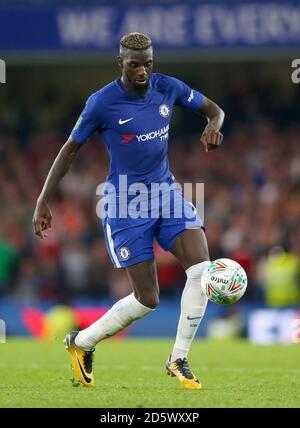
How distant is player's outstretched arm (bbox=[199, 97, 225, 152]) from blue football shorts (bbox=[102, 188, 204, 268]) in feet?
1.61

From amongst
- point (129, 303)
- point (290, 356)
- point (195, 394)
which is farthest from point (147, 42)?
point (290, 356)

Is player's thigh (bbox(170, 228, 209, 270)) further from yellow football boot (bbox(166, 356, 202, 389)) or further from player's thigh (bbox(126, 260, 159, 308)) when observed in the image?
yellow football boot (bbox(166, 356, 202, 389))

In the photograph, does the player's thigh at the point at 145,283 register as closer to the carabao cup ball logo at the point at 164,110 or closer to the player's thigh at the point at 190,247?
the player's thigh at the point at 190,247

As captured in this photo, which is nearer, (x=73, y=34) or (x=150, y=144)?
(x=150, y=144)

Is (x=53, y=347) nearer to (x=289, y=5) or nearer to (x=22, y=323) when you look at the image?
(x=22, y=323)

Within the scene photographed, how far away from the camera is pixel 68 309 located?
51.5 feet

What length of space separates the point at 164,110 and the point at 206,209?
9.66 metres

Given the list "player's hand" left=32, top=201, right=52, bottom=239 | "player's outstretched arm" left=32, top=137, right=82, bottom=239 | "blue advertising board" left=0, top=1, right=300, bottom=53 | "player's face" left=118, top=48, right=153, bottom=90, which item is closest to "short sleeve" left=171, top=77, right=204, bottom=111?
"player's face" left=118, top=48, right=153, bottom=90

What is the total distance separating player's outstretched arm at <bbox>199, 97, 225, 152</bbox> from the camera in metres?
7.60

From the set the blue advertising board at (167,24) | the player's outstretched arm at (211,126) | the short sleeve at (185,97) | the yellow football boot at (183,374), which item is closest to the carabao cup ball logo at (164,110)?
the short sleeve at (185,97)

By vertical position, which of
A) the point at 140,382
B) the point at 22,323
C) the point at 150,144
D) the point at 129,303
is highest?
the point at 150,144

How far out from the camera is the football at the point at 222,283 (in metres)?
7.51

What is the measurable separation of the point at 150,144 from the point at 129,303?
1.18 meters

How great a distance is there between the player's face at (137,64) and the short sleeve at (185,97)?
40 centimetres
